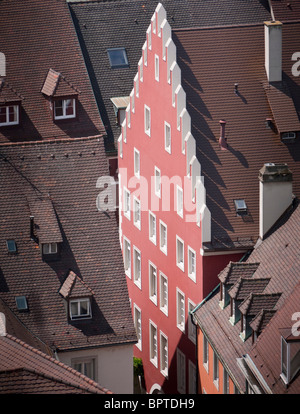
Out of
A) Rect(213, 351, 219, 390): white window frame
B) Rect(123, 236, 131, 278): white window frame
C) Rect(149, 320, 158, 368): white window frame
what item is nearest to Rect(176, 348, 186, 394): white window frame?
Rect(149, 320, 158, 368): white window frame

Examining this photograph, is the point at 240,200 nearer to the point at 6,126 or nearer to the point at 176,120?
the point at 176,120

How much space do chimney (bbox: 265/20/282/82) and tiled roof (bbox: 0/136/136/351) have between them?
9.46 meters

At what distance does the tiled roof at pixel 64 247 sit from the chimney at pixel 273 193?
6.82 meters

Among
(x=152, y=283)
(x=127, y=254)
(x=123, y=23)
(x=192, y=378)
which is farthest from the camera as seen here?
(x=123, y=23)

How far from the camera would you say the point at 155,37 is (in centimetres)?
7625

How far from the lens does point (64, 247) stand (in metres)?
69.8

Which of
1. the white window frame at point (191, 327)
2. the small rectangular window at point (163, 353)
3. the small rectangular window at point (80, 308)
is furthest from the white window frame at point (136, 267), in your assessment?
the small rectangular window at point (80, 308)

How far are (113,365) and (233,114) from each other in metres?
13.9

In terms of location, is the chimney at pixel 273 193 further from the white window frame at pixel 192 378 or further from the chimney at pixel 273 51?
the white window frame at pixel 192 378

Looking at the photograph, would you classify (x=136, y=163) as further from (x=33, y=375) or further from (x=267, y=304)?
(x=33, y=375)

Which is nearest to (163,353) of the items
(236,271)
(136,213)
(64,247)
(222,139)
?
(136,213)

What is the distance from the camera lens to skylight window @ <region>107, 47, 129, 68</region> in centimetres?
9350

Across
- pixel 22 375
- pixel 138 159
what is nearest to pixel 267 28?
pixel 138 159

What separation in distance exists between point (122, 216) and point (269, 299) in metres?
22.3
